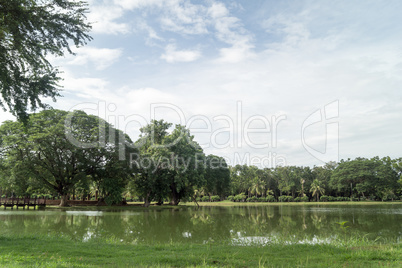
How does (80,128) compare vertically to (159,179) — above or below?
above

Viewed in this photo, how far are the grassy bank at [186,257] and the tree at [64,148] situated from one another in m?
28.5

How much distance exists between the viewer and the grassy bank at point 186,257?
6.79 m

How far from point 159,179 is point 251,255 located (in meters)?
33.7

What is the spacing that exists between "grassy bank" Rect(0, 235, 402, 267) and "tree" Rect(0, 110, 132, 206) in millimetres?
28535

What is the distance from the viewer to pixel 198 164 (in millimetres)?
42781

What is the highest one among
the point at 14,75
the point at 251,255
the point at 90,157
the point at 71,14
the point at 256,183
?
the point at 71,14

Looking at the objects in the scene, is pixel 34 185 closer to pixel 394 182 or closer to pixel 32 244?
pixel 32 244

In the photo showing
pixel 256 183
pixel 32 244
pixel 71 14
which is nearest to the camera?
pixel 32 244

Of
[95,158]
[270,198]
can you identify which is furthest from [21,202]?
[270,198]

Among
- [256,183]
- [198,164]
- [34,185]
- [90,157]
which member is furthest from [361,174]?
[34,185]

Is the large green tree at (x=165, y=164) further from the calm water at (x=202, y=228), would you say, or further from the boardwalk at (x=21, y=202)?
the calm water at (x=202, y=228)

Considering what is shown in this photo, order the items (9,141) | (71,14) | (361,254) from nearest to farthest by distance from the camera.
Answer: (361,254)
(71,14)
(9,141)

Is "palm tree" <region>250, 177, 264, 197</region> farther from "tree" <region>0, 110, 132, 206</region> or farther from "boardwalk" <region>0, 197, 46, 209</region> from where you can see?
"boardwalk" <region>0, 197, 46, 209</region>

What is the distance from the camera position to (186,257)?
25.0ft
